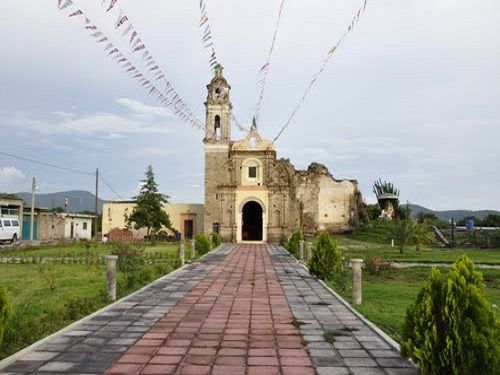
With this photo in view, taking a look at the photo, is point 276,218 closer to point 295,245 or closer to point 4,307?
point 295,245

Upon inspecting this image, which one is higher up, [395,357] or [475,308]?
[475,308]

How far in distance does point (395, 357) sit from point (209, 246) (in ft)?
61.4

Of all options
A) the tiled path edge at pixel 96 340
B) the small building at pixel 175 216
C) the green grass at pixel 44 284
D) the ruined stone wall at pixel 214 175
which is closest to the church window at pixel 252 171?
the ruined stone wall at pixel 214 175

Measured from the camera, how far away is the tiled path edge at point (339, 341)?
17.1 feet

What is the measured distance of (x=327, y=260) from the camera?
13.1 meters

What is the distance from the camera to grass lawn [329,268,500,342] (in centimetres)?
811

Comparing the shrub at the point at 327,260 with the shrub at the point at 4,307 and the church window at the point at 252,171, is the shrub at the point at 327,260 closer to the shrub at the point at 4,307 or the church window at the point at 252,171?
the shrub at the point at 4,307

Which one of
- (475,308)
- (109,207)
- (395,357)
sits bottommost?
(395,357)

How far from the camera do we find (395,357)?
221 inches

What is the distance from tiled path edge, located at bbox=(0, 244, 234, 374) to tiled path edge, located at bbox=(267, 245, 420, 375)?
212 cm

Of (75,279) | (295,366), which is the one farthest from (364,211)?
(295,366)

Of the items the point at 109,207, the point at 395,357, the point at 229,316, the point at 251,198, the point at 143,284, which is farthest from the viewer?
the point at 109,207

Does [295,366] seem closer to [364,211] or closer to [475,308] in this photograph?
[475,308]

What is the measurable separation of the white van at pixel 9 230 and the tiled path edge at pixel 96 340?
2166 cm
